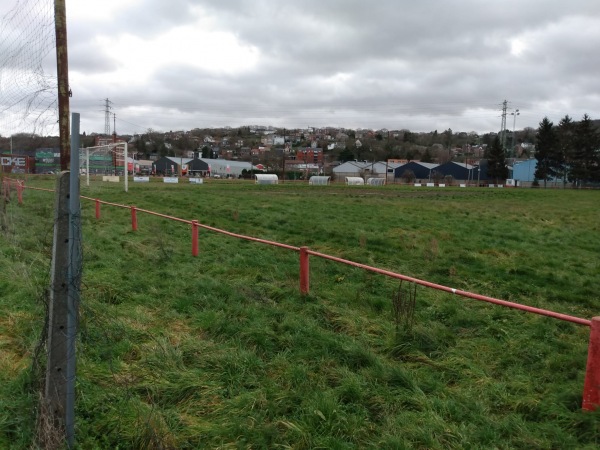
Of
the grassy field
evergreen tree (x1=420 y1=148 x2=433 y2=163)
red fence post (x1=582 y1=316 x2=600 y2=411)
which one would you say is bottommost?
the grassy field

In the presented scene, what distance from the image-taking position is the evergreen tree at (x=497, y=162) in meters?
90.8

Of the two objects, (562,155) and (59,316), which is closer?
(59,316)

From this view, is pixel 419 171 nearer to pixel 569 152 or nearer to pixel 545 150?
pixel 545 150

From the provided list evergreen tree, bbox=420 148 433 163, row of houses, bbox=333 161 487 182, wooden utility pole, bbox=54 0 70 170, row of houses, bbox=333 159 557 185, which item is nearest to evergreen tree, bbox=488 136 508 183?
row of houses, bbox=333 159 557 185

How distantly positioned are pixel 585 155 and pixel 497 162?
1555 centimetres

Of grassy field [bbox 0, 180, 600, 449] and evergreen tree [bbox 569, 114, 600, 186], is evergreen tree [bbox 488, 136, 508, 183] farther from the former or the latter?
grassy field [bbox 0, 180, 600, 449]

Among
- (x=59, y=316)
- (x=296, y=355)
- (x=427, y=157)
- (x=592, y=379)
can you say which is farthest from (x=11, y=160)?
(x=427, y=157)

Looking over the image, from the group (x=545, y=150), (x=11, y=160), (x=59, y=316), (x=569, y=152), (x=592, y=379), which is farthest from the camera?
(x=545, y=150)

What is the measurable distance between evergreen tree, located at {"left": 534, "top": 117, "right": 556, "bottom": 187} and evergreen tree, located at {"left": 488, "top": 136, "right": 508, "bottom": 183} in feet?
19.5

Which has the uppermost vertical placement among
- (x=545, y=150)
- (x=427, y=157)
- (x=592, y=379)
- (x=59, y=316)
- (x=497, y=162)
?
(x=427, y=157)

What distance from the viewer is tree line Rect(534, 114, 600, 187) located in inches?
3098

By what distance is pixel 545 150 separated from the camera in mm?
85625

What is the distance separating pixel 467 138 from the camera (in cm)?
18775

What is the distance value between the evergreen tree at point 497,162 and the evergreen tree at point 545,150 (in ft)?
19.5
